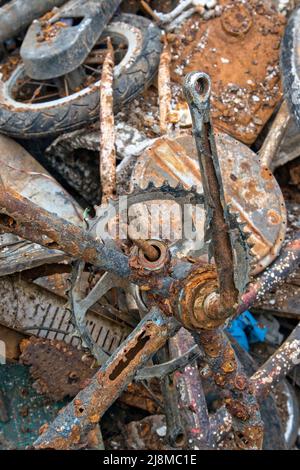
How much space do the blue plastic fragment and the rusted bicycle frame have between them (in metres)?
0.86

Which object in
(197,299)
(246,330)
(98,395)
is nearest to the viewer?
(197,299)

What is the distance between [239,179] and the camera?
438cm

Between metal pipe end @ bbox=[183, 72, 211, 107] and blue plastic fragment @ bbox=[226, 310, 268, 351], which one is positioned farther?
blue plastic fragment @ bbox=[226, 310, 268, 351]

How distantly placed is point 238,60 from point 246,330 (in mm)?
1775

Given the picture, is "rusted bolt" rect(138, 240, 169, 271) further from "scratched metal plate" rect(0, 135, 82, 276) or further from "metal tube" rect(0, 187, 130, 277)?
"scratched metal plate" rect(0, 135, 82, 276)

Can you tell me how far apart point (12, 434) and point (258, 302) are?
1.58 metres

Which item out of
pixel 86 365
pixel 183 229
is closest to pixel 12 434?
pixel 86 365

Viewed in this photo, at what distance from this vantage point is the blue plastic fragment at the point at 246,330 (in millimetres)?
4539

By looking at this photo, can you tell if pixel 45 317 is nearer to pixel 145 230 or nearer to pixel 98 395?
pixel 145 230

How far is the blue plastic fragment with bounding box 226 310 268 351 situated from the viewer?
454cm

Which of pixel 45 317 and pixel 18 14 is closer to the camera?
pixel 45 317

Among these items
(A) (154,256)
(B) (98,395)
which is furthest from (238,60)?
(B) (98,395)

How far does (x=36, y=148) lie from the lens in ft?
16.0

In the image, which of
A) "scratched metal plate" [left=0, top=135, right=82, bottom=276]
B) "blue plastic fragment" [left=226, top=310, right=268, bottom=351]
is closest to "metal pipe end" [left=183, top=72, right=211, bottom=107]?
"scratched metal plate" [left=0, top=135, right=82, bottom=276]
